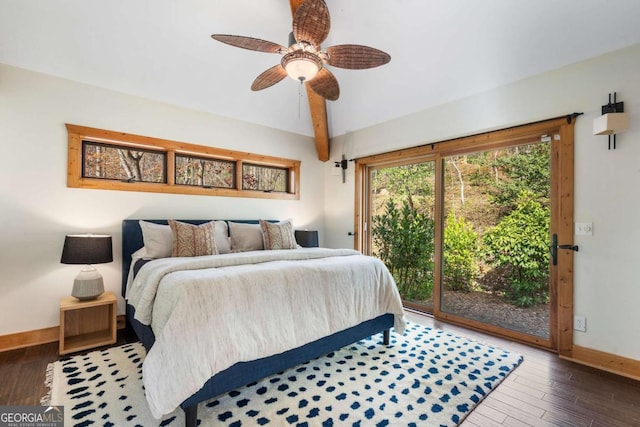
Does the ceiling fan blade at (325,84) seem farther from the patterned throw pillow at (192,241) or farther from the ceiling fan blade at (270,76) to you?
the patterned throw pillow at (192,241)

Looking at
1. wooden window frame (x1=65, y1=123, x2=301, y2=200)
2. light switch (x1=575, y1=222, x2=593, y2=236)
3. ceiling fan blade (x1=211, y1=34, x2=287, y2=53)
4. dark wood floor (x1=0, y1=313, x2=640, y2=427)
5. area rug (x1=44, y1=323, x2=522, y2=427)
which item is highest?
ceiling fan blade (x1=211, y1=34, x2=287, y2=53)

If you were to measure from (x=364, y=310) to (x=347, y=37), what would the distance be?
107 inches

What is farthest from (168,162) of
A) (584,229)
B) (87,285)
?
(584,229)

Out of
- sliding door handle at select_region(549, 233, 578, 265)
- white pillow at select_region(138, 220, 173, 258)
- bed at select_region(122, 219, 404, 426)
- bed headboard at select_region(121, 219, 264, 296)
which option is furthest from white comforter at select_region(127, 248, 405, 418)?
sliding door handle at select_region(549, 233, 578, 265)

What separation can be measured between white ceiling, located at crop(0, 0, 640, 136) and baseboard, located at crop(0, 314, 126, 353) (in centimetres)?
245

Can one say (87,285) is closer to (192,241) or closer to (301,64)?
(192,241)

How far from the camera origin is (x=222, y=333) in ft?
5.46

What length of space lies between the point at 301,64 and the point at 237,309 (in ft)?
5.74

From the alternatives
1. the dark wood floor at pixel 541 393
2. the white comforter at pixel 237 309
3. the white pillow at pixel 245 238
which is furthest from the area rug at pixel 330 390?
the white pillow at pixel 245 238

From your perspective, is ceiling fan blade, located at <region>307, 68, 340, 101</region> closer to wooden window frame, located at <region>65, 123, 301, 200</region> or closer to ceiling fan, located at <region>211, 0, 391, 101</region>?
ceiling fan, located at <region>211, 0, 391, 101</region>

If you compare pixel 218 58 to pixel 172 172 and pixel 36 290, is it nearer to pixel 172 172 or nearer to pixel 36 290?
pixel 172 172

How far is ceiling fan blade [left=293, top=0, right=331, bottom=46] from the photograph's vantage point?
6.07 ft

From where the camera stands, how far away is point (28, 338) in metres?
2.75

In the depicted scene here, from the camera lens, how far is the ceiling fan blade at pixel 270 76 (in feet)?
8.25
